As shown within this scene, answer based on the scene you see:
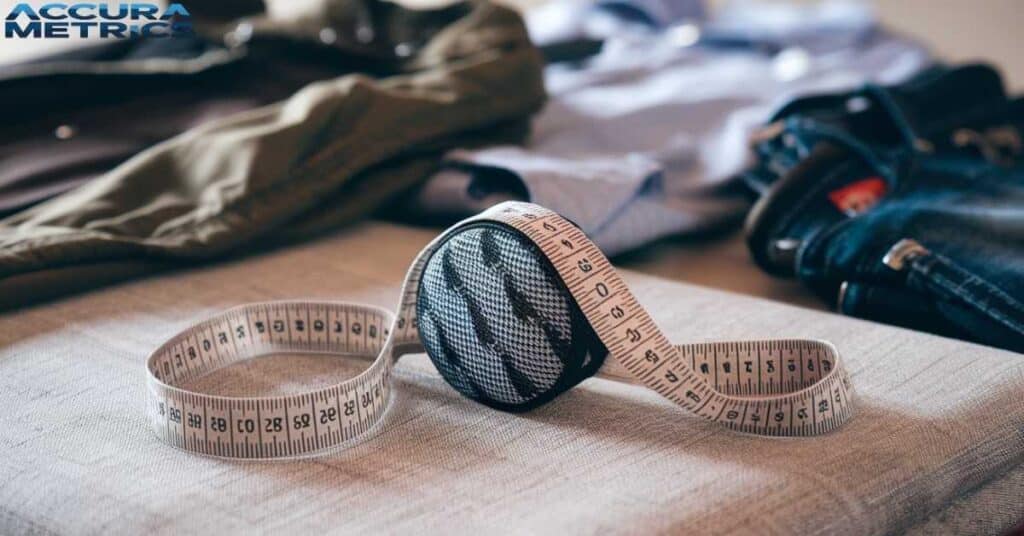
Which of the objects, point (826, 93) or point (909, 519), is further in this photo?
point (826, 93)

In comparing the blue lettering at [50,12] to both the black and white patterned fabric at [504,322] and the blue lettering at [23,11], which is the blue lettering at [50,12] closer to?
the blue lettering at [23,11]

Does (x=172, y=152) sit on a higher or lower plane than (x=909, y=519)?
higher

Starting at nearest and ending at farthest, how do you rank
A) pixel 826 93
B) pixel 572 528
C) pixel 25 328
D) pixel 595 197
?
pixel 572 528 → pixel 25 328 → pixel 595 197 → pixel 826 93

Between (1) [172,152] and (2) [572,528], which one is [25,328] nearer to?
(1) [172,152]

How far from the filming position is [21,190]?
1.14 metres

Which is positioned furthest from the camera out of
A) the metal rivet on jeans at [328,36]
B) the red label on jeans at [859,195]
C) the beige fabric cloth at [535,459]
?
the metal rivet on jeans at [328,36]

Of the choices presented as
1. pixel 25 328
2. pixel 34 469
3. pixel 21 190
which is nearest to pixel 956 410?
pixel 34 469

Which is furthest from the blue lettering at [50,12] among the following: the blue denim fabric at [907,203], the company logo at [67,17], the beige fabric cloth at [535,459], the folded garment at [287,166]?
the blue denim fabric at [907,203]

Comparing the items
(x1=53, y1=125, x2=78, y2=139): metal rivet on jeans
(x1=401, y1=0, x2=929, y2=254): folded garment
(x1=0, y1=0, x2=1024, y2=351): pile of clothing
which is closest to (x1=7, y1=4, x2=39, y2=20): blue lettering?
(x1=0, y1=0, x2=1024, y2=351): pile of clothing

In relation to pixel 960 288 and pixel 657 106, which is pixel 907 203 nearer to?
pixel 960 288

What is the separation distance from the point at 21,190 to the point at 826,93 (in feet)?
2.99

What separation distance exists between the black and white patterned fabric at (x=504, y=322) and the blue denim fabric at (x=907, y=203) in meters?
0.36

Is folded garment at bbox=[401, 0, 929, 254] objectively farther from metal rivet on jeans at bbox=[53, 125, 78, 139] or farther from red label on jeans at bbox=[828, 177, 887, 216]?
metal rivet on jeans at bbox=[53, 125, 78, 139]

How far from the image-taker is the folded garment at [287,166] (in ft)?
3.37
